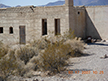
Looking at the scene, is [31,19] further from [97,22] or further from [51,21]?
[97,22]

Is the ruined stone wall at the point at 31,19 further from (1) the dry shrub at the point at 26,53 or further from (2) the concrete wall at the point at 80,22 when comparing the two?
(1) the dry shrub at the point at 26,53

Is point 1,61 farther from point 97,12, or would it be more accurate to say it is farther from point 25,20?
point 97,12

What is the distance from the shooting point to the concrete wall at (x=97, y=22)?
19688mm

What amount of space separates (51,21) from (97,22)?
5942mm

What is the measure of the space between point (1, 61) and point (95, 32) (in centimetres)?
1456

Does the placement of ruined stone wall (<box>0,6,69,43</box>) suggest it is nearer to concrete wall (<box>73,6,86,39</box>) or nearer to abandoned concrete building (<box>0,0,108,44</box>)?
abandoned concrete building (<box>0,0,108,44</box>)

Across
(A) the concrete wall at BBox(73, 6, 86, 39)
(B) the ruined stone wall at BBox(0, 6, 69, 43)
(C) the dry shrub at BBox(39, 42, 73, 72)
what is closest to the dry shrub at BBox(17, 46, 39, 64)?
(C) the dry shrub at BBox(39, 42, 73, 72)

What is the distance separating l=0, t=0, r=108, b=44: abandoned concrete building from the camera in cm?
1650

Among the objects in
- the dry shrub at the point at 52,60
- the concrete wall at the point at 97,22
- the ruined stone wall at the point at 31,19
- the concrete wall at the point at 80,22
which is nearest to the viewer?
the dry shrub at the point at 52,60

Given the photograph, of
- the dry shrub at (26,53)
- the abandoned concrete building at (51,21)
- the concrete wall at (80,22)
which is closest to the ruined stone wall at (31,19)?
the abandoned concrete building at (51,21)

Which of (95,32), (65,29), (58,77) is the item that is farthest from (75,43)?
(95,32)

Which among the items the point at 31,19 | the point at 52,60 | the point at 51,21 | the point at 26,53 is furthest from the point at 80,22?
the point at 52,60

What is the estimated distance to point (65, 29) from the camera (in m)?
16.3

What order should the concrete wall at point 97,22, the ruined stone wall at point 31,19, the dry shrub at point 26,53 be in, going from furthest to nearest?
1. the concrete wall at point 97,22
2. the ruined stone wall at point 31,19
3. the dry shrub at point 26,53
